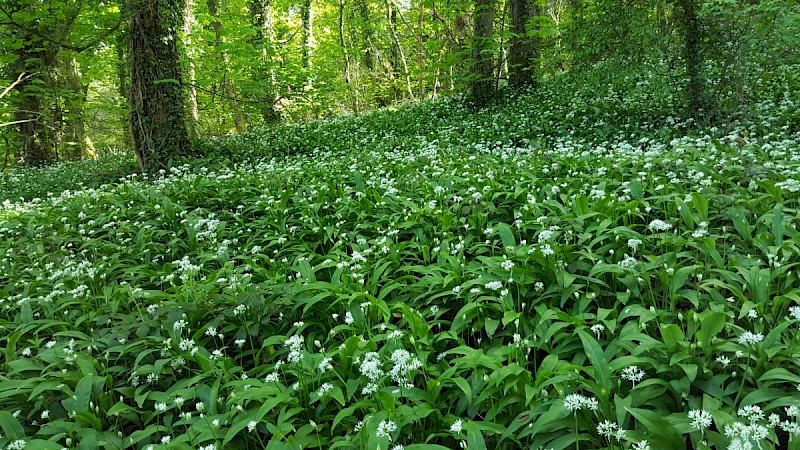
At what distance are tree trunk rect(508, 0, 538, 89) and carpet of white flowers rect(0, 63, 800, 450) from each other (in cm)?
665

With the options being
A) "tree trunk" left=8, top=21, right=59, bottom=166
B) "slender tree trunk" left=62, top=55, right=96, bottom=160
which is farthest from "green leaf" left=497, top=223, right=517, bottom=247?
"slender tree trunk" left=62, top=55, right=96, bottom=160

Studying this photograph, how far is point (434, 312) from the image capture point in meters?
3.24

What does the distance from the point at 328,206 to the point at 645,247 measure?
3441 mm

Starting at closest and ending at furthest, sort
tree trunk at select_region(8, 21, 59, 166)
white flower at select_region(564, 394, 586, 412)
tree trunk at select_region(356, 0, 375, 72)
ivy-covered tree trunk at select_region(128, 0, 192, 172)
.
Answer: white flower at select_region(564, 394, 586, 412), ivy-covered tree trunk at select_region(128, 0, 192, 172), tree trunk at select_region(8, 21, 59, 166), tree trunk at select_region(356, 0, 375, 72)

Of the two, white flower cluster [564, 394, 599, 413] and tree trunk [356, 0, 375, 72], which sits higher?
tree trunk [356, 0, 375, 72]

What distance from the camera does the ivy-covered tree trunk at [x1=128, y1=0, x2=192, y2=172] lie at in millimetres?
8141

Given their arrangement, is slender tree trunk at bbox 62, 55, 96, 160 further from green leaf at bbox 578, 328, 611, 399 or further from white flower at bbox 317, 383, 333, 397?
green leaf at bbox 578, 328, 611, 399

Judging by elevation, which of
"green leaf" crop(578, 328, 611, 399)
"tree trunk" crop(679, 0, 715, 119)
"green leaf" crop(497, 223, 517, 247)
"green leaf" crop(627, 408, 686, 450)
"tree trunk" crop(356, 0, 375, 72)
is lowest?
"green leaf" crop(627, 408, 686, 450)

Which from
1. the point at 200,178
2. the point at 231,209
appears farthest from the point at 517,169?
the point at 200,178

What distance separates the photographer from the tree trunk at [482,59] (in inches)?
429

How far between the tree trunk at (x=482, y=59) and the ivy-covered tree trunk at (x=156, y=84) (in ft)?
21.4

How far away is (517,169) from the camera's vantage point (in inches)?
226

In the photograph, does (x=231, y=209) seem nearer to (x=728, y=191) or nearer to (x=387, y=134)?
(x=387, y=134)

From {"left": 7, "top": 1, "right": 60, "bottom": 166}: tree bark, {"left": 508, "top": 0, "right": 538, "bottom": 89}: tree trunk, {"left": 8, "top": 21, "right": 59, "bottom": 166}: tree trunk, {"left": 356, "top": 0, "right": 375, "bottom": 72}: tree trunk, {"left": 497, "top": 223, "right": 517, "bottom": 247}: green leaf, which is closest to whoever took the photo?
{"left": 497, "top": 223, "right": 517, "bottom": 247}: green leaf
